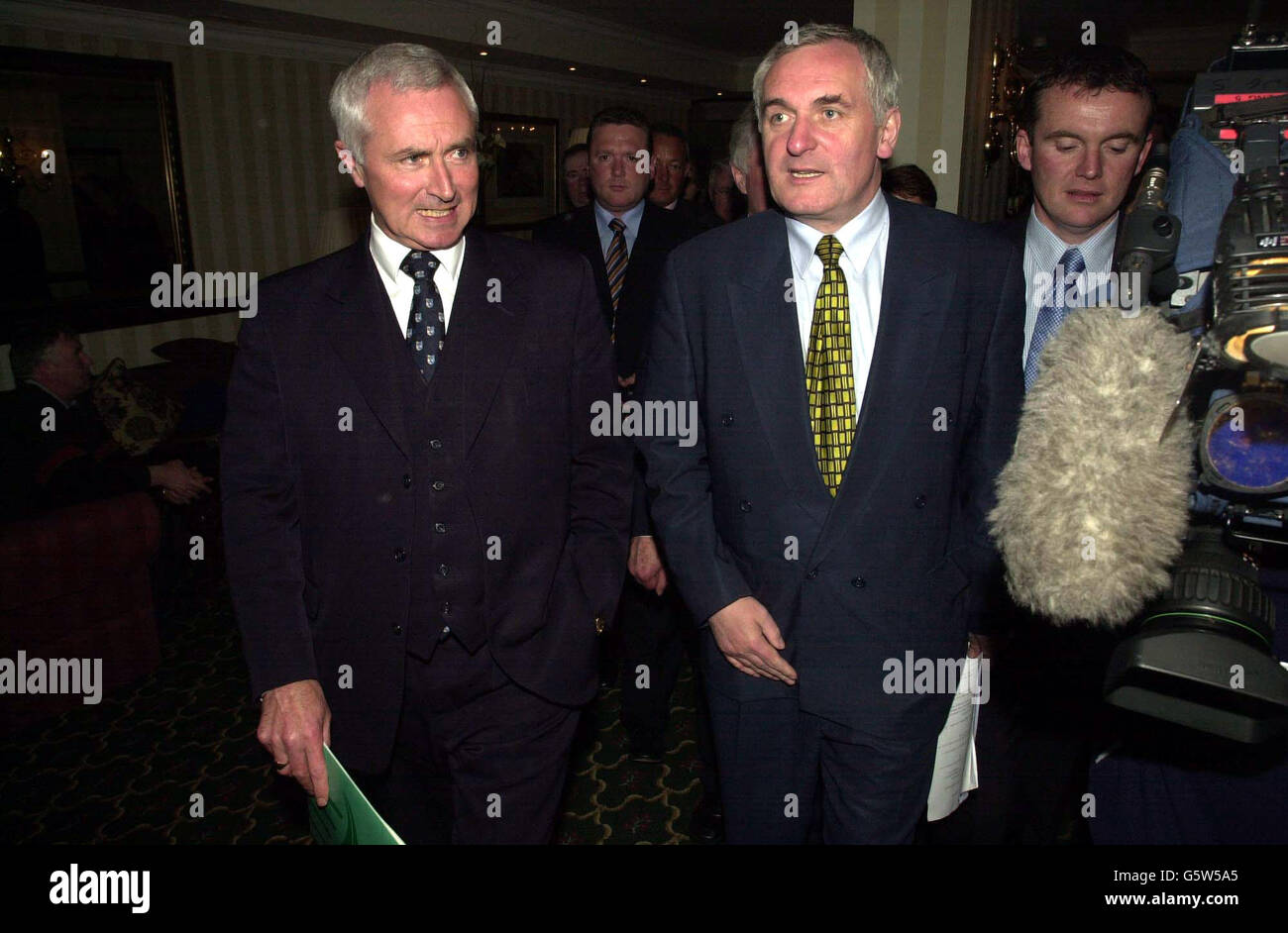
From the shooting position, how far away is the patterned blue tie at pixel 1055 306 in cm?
197

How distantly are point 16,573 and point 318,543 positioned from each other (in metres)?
2.64

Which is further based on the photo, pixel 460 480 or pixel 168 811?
pixel 168 811

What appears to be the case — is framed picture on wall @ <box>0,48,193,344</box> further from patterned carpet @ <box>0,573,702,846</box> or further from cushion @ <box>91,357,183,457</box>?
patterned carpet @ <box>0,573,702,846</box>

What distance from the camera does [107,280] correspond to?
6.49m

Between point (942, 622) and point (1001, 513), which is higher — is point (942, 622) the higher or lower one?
the lower one

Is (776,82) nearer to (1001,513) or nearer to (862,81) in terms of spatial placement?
(862,81)

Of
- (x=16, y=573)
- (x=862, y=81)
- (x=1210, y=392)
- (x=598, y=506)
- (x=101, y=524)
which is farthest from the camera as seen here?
(x=101, y=524)

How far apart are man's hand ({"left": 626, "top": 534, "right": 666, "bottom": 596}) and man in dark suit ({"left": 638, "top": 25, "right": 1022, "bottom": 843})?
832 mm

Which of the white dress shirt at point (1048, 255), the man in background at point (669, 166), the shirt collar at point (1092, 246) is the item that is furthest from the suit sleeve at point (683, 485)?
the man in background at point (669, 166)

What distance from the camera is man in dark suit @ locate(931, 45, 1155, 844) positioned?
6.51 ft

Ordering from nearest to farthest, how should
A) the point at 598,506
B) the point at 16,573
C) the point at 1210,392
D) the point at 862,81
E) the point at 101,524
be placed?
the point at 1210,392
the point at 862,81
the point at 598,506
the point at 16,573
the point at 101,524

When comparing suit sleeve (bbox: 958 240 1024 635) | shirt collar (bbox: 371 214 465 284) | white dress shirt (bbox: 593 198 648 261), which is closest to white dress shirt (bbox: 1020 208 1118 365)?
suit sleeve (bbox: 958 240 1024 635)

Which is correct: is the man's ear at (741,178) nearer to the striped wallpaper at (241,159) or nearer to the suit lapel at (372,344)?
the suit lapel at (372,344)

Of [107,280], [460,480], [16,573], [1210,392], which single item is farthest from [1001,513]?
[107,280]
